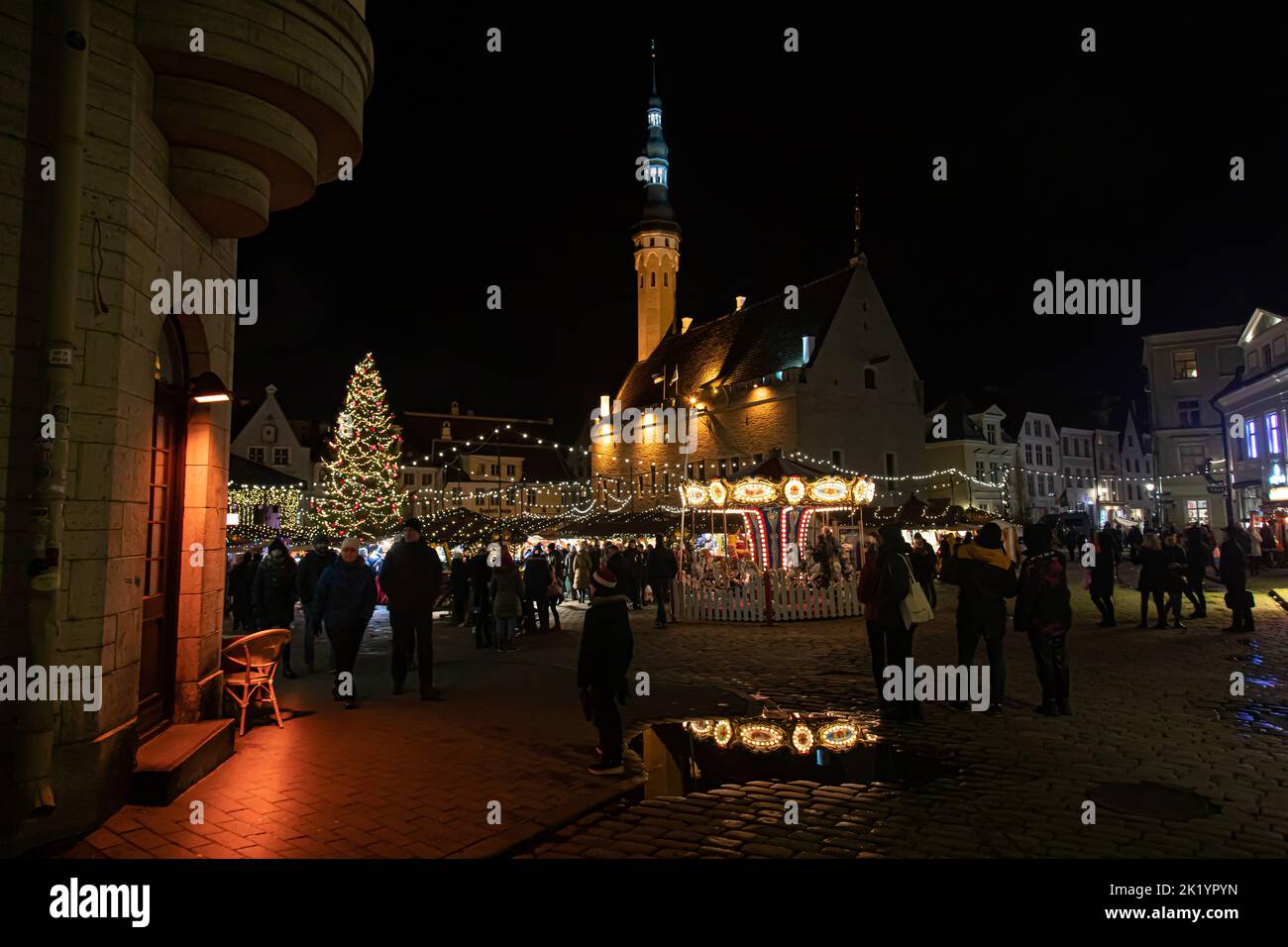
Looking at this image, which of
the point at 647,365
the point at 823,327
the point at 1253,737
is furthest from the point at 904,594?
the point at 647,365

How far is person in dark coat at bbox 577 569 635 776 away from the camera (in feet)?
21.6

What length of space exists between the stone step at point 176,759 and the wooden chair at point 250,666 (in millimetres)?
560

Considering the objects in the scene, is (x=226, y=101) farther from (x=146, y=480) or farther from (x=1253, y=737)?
(x=1253, y=737)

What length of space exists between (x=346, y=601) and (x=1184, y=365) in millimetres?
52887

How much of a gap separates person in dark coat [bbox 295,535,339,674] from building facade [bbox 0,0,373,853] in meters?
3.43

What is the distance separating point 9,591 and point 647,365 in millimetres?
48103

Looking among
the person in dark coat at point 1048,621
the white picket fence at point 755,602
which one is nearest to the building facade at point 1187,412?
the white picket fence at point 755,602

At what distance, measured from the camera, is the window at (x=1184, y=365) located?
155 ft

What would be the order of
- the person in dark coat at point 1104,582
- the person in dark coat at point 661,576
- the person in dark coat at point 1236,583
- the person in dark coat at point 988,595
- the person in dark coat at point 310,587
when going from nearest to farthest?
the person in dark coat at point 988,595, the person in dark coat at point 310,587, the person in dark coat at point 1236,583, the person in dark coat at point 1104,582, the person in dark coat at point 661,576

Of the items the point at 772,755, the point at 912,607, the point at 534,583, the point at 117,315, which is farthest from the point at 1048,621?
the point at 534,583

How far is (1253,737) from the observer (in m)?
7.23

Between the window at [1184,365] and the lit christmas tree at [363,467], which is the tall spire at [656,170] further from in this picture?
the window at [1184,365]
